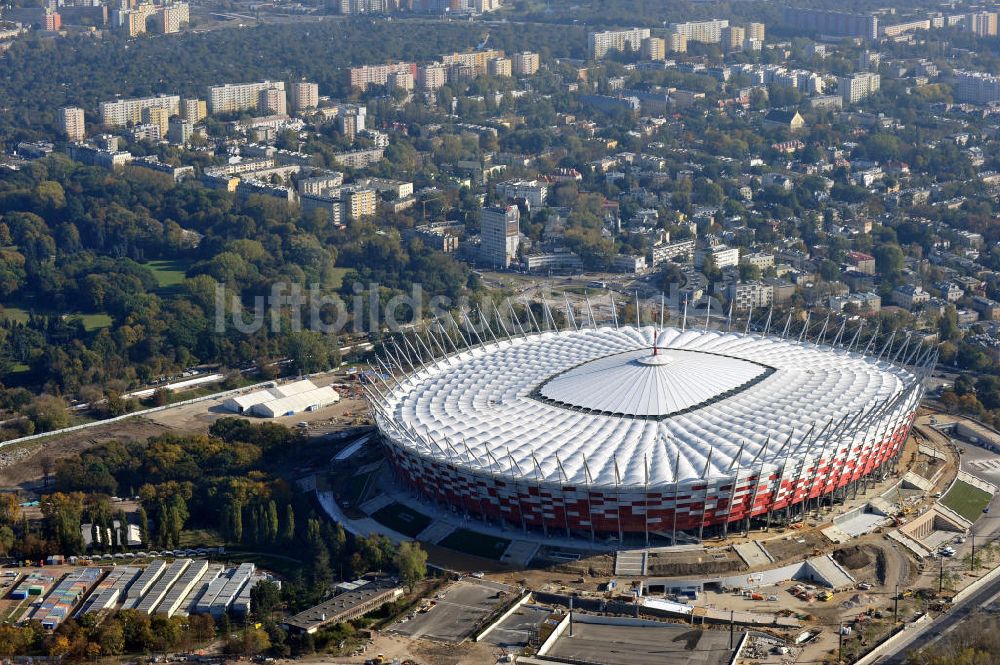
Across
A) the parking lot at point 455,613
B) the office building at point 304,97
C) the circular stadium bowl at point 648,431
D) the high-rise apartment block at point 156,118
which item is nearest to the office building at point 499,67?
the office building at point 304,97

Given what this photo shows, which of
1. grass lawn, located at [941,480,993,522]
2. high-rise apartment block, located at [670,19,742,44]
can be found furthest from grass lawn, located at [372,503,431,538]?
high-rise apartment block, located at [670,19,742,44]

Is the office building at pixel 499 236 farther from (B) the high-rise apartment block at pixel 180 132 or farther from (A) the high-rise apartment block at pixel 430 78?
(A) the high-rise apartment block at pixel 430 78

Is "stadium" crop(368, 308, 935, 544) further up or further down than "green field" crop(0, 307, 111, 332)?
further up

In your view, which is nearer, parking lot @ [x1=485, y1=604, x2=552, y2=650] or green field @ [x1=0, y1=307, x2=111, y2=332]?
parking lot @ [x1=485, y1=604, x2=552, y2=650]

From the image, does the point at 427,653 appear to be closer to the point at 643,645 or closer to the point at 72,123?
the point at 643,645

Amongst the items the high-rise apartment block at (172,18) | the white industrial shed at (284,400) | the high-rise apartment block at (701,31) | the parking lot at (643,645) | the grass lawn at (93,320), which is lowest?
the parking lot at (643,645)

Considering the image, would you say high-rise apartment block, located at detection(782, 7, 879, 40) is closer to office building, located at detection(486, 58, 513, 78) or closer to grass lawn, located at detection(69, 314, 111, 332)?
office building, located at detection(486, 58, 513, 78)
